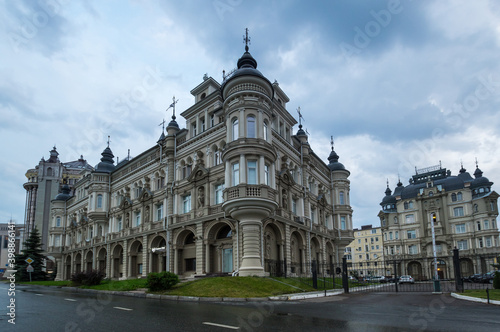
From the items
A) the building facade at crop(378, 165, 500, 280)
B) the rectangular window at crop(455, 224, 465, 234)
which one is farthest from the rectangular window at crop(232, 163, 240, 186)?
the rectangular window at crop(455, 224, 465, 234)

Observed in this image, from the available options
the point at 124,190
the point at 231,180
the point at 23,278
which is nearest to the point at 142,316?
the point at 231,180

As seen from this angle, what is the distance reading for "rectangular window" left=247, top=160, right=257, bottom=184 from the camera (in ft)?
87.6

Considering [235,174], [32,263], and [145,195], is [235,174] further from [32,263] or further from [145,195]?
[32,263]

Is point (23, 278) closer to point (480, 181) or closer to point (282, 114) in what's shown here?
point (282, 114)

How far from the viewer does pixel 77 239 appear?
55344 millimetres

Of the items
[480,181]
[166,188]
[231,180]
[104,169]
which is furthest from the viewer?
[480,181]

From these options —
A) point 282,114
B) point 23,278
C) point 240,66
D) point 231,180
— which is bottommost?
point 23,278

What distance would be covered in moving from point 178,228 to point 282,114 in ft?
48.4

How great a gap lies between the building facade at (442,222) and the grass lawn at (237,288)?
141ft

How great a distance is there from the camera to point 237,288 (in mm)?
20422

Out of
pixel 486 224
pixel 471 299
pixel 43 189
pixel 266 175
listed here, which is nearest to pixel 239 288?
pixel 266 175

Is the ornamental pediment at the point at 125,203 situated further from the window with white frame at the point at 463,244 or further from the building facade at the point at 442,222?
the window with white frame at the point at 463,244

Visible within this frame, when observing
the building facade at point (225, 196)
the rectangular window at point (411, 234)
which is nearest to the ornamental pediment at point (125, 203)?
the building facade at point (225, 196)

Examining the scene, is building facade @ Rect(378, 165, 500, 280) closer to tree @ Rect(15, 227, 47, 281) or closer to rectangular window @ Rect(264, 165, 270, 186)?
rectangular window @ Rect(264, 165, 270, 186)
